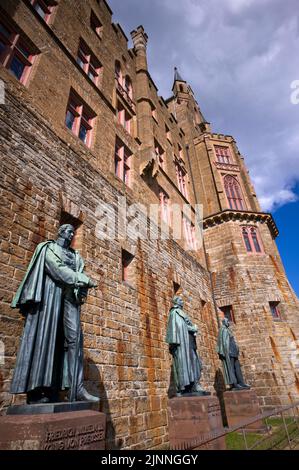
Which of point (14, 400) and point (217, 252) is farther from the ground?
point (217, 252)

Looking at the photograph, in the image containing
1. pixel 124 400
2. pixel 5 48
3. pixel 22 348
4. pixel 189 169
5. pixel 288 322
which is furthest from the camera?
pixel 189 169

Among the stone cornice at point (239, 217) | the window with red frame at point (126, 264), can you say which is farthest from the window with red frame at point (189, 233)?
the window with red frame at point (126, 264)

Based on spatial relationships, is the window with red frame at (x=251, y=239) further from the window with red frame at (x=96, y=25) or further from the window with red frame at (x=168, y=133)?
the window with red frame at (x=96, y=25)

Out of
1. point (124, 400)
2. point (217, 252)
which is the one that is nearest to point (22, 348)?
point (124, 400)

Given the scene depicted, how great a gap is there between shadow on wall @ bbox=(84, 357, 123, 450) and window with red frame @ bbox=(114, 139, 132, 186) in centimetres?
683

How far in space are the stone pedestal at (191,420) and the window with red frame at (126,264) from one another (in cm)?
355

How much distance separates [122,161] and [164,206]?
12.1 feet

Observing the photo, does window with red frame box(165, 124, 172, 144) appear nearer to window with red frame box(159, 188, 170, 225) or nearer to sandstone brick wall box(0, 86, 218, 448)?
window with red frame box(159, 188, 170, 225)

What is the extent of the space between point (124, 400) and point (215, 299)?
10.5 meters

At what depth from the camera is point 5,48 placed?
734 centimetres

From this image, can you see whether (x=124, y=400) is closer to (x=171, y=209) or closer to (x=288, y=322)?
(x=171, y=209)

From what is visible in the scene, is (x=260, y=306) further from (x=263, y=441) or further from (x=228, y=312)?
(x=263, y=441)

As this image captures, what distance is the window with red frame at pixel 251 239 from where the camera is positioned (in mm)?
16750
